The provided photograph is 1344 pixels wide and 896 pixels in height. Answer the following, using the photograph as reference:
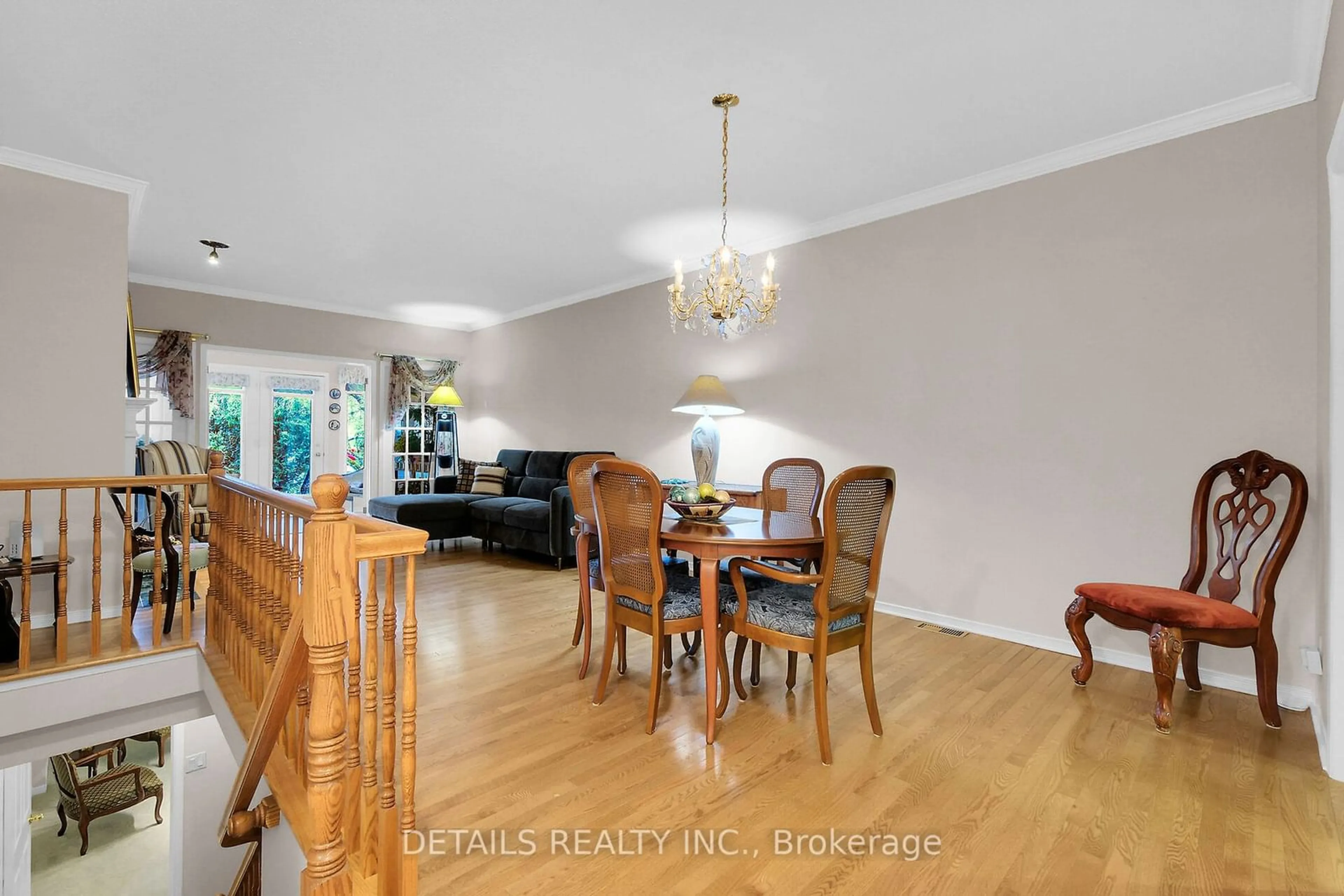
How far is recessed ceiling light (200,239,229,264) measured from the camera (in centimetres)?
479

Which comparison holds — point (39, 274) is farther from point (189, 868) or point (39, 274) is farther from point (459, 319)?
point (459, 319)

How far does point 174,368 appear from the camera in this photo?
5883 mm

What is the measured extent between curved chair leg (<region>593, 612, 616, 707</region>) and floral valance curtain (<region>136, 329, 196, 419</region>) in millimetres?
5614

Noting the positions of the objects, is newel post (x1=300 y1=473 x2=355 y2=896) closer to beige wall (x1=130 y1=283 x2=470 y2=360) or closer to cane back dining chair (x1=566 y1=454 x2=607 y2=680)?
cane back dining chair (x1=566 y1=454 x2=607 y2=680)

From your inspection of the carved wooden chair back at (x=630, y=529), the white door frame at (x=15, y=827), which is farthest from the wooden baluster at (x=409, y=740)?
the white door frame at (x=15, y=827)

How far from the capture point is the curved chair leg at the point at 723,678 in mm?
2451

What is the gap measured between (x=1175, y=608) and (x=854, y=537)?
136 centimetres

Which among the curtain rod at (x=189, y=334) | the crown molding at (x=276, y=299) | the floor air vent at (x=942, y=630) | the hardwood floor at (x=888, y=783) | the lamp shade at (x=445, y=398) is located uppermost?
the crown molding at (x=276, y=299)

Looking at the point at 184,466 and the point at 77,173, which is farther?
the point at 184,466

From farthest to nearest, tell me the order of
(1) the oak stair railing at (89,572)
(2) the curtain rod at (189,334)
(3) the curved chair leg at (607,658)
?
(2) the curtain rod at (189,334)
(1) the oak stair railing at (89,572)
(3) the curved chair leg at (607,658)

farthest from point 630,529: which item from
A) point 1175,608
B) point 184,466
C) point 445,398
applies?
point 445,398

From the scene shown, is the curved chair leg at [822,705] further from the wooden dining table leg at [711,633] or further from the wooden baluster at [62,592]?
the wooden baluster at [62,592]

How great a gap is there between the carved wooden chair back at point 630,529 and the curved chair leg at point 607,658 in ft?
0.36

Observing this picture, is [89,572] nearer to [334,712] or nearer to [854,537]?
[334,712]
